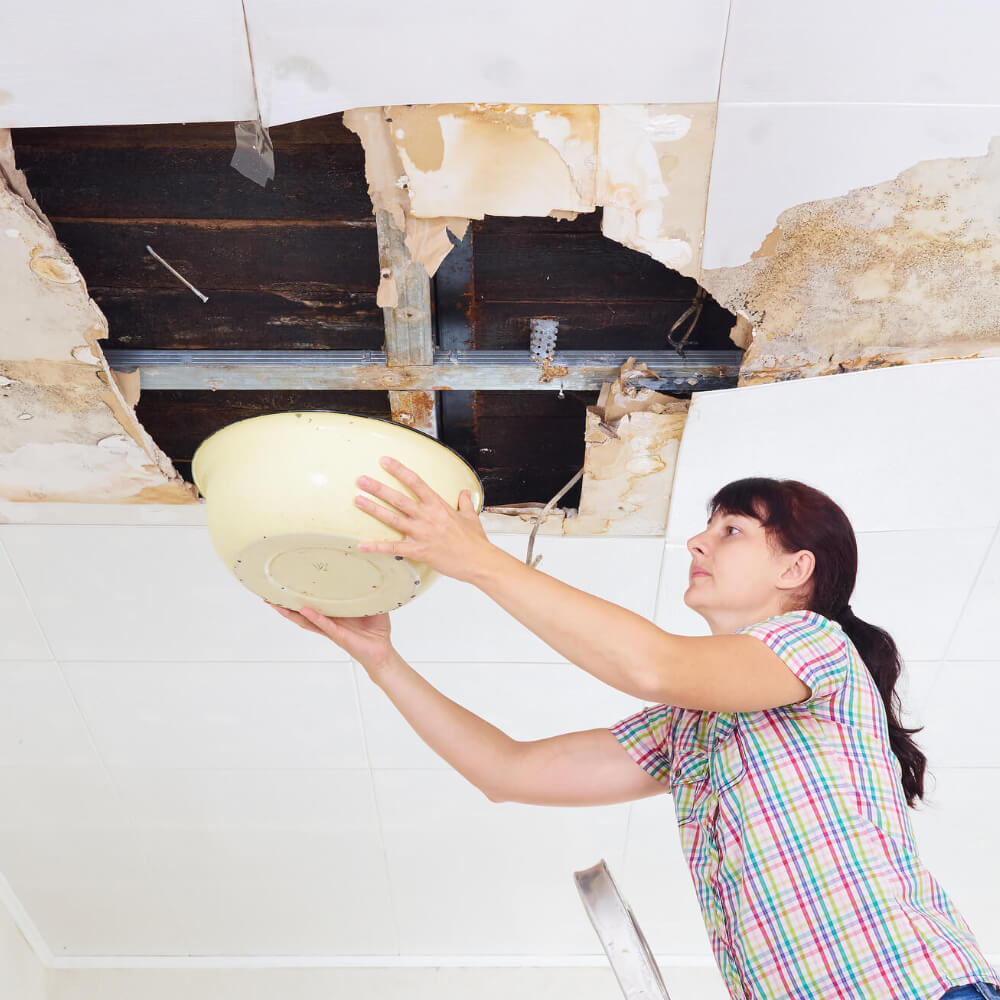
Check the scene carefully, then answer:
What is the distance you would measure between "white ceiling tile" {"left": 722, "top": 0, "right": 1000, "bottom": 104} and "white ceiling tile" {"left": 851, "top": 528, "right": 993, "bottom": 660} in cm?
79

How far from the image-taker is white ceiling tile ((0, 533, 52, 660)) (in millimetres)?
1685

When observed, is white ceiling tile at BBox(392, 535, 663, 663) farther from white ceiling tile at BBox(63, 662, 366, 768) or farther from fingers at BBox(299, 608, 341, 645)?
fingers at BBox(299, 608, 341, 645)

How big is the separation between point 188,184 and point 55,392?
15.7 inches

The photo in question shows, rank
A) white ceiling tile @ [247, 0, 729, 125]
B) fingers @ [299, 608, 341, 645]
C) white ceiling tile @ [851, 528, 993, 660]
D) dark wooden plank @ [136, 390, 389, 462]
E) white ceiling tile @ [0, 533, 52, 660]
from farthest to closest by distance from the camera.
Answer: white ceiling tile @ [0, 533, 52, 660], white ceiling tile @ [851, 528, 993, 660], dark wooden plank @ [136, 390, 389, 462], fingers @ [299, 608, 341, 645], white ceiling tile @ [247, 0, 729, 125]

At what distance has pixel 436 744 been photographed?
1264 mm

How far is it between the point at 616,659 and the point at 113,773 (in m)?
1.61

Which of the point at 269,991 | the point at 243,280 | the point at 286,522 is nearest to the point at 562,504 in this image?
the point at 243,280

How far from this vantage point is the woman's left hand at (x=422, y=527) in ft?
2.98

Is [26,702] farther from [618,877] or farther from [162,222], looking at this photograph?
[618,877]

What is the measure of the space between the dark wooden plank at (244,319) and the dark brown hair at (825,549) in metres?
0.63

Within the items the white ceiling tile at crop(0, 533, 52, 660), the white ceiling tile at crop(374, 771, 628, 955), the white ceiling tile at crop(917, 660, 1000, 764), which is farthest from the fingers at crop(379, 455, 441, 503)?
the white ceiling tile at crop(917, 660, 1000, 764)

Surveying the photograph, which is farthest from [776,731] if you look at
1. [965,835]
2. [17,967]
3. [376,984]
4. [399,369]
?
[17,967]

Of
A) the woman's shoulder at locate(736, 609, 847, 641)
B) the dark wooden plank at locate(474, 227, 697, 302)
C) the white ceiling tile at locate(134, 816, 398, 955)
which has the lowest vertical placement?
the white ceiling tile at locate(134, 816, 398, 955)

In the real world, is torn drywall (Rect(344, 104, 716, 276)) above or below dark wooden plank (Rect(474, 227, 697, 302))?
above
